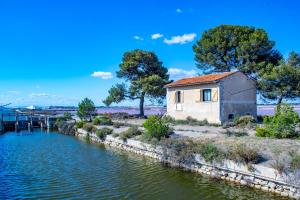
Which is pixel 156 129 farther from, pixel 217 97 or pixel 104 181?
pixel 217 97

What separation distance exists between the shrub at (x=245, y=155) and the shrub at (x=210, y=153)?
2.50 feet

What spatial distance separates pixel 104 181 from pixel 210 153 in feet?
16.7

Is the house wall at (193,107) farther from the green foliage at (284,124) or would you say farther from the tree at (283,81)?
the green foliage at (284,124)

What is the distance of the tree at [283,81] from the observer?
29.0 meters

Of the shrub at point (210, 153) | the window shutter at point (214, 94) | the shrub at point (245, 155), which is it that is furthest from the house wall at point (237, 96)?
the shrub at point (245, 155)

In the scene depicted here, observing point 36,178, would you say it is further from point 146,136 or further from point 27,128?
point 27,128

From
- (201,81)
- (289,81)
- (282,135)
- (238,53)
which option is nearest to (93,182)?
(282,135)

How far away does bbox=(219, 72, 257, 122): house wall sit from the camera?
27.7 metres

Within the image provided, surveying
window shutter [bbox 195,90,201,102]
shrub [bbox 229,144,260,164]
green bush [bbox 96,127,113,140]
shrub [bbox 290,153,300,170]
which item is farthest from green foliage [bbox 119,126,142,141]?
shrub [bbox 290,153,300,170]

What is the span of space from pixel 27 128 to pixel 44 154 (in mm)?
26191

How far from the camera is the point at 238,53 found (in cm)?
3625

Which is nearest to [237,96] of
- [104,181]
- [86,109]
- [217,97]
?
[217,97]

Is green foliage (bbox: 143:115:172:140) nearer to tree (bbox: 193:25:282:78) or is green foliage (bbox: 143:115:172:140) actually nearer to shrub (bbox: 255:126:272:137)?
shrub (bbox: 255:126:272:137)

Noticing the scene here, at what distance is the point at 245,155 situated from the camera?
12945mm
